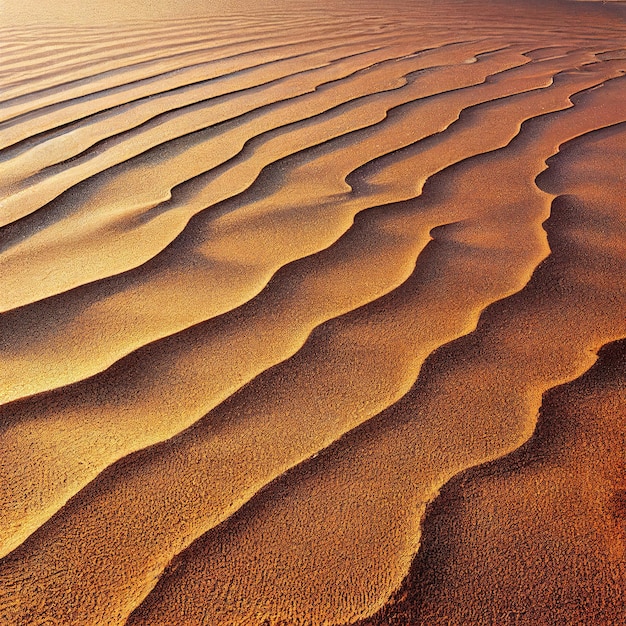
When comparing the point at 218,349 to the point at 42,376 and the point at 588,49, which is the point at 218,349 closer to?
the point at 42,376

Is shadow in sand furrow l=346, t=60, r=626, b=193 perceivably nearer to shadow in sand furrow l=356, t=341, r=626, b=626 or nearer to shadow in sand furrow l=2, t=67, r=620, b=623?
shadow in sand furrow l=2, t=67, r=620, b=623

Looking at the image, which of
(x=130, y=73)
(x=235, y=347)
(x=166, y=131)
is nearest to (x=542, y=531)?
(x=235, y=347)

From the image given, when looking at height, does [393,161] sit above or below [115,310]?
below

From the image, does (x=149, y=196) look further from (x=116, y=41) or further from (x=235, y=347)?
(x=116, y=41)

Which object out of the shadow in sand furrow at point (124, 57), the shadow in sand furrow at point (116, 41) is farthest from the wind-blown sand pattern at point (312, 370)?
the shadow in sand furrow at point (116, 41)

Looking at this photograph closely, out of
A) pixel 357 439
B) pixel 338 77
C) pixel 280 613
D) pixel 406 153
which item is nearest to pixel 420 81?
pixel 338 77

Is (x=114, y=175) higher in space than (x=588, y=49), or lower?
higher

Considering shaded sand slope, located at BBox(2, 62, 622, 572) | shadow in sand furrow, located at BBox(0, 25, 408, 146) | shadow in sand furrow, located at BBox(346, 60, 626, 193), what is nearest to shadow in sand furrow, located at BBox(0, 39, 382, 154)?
shadow in sand furrow, located at BBox(0, 25, 408, 146)
